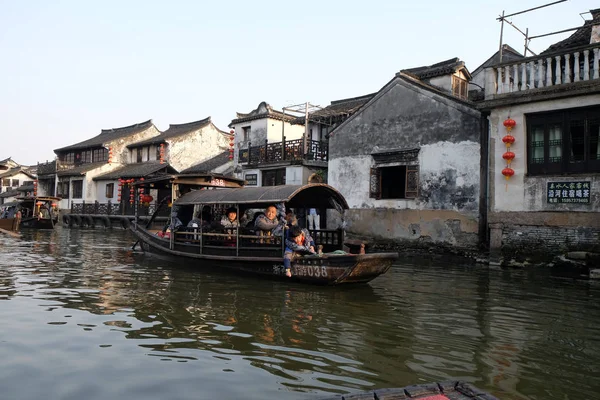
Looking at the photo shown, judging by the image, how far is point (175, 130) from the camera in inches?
1506

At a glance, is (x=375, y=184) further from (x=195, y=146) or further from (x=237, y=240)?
(x=195, y=146)

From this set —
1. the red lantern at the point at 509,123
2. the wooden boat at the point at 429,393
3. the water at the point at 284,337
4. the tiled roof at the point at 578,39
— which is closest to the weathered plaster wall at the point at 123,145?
the water at the point at 284,337

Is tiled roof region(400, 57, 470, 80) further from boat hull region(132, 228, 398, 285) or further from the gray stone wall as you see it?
boat hull region(132, 228, 398, 285)

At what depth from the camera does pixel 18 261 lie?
492 inches

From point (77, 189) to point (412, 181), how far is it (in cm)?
2962

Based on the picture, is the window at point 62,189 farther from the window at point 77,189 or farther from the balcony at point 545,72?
the balcony at point 545,72

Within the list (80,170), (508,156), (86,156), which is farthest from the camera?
(86,156)

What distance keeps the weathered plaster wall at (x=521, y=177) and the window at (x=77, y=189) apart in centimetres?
3192

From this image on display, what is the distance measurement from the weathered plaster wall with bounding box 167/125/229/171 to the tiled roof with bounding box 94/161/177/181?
1322 mm

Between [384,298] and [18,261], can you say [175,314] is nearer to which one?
[384,298]

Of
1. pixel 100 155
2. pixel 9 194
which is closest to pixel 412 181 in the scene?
pixel 100 155

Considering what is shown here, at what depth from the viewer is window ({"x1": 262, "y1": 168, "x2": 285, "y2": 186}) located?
2338cm

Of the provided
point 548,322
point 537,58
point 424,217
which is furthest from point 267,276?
point 537,58

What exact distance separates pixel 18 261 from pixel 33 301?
6.16 m
